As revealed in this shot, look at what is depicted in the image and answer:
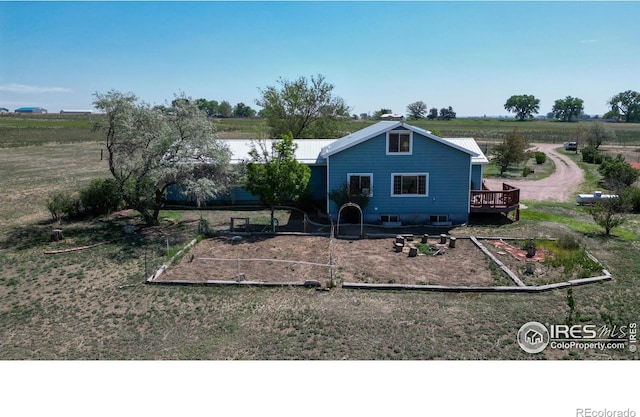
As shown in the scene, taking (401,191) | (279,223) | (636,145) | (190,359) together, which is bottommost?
(190,359)

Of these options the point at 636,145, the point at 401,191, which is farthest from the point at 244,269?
the point at 636,145

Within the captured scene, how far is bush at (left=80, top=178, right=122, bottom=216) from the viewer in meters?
21.4

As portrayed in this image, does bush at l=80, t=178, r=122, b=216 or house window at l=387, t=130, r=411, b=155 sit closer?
house window at l=387, t=130, r=411, b=155

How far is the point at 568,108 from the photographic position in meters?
182

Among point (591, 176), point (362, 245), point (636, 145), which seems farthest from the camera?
point (636, 145)

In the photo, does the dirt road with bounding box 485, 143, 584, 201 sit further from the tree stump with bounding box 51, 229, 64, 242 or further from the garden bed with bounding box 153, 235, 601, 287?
the tree stump with bounding box 51, 229, 64, 242

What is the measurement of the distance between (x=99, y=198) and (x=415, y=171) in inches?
604

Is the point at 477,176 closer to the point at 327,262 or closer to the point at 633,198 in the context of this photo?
the point at 633,198

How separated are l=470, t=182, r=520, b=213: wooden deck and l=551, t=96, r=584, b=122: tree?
7317 inches

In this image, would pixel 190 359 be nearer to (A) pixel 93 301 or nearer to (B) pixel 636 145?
(A) pixel 93 301

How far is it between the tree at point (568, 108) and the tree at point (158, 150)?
635 feet

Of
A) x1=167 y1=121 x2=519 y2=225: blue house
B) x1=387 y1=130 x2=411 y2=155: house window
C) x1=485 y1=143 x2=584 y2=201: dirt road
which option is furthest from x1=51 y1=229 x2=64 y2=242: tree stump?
x1=485 y1=143 x2=584 y2=201: dirt road

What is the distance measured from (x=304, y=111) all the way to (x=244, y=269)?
26.3 metres

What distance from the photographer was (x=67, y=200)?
21.2 m
